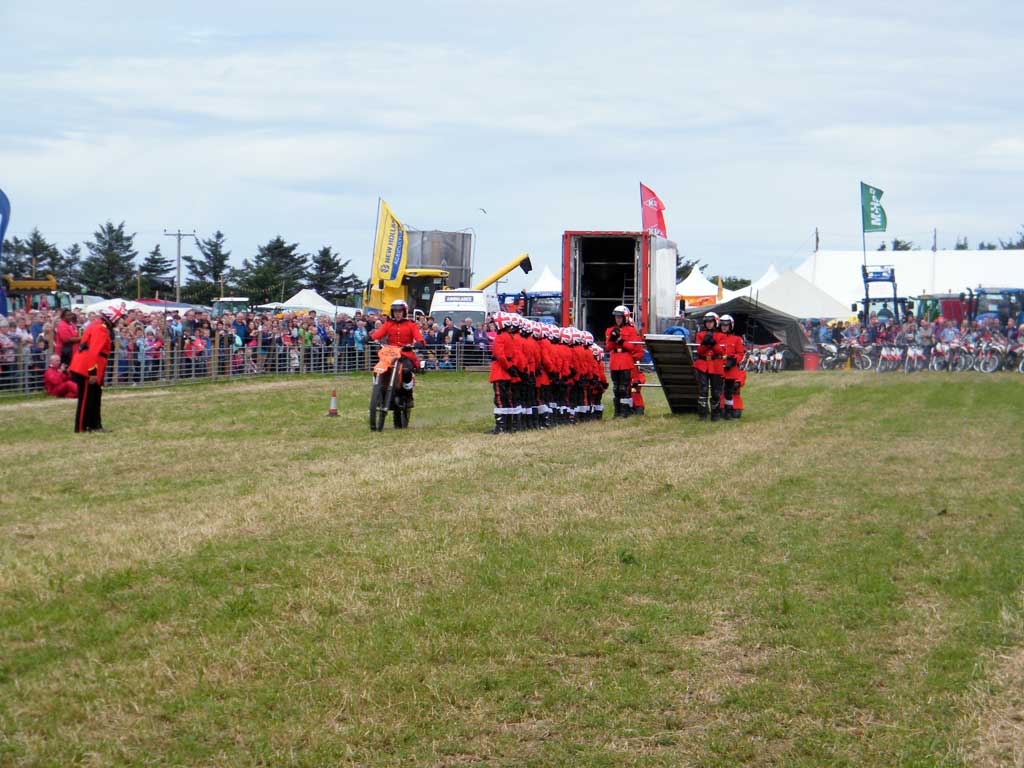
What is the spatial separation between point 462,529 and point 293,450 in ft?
20.5

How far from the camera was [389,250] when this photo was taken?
41.8m

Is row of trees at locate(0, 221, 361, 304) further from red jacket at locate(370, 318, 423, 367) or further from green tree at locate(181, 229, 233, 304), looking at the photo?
red jacket at locate(370, 318, 423, 367)

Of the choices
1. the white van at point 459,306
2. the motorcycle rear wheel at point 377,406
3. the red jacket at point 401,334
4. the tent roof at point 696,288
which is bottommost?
the motorcycle rear wheel at point 377,406

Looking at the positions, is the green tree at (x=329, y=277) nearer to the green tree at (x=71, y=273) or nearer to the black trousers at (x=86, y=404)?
the green tree at (x=71, y=273)

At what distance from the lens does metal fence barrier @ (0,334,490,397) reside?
2538 cm

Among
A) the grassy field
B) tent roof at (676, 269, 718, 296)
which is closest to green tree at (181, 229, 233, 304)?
tent roof at (676, 269, 718, 296)

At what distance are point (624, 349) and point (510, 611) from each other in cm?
1461

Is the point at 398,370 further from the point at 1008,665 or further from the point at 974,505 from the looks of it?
the point at 1008,665

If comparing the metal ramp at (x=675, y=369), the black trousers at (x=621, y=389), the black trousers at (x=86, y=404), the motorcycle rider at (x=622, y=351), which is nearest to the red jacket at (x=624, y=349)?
the motorcycle rider at (x=622, y=351)

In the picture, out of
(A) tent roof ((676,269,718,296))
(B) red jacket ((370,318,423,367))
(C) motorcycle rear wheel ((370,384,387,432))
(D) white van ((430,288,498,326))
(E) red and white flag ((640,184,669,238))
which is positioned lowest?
(C) motorcycle rear wheel ((370,384,387,432))

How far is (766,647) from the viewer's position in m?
6.48

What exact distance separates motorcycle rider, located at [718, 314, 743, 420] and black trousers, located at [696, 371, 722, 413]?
0.17 m

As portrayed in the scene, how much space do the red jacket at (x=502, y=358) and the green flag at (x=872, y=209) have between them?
36.3 metres

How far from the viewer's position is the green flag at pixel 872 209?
2047 inches
